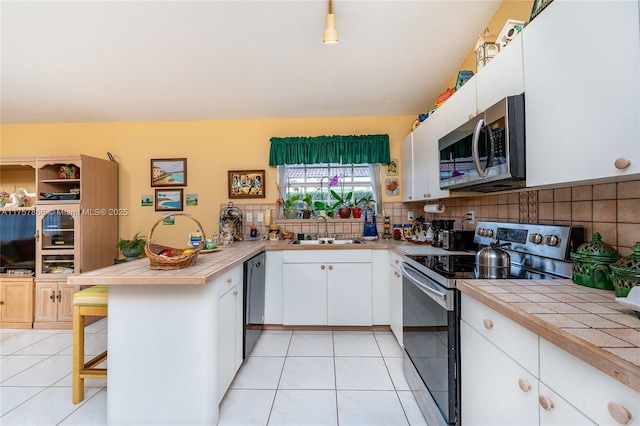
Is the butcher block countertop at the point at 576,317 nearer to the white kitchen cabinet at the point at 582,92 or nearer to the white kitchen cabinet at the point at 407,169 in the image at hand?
the white kitchen cabinet at the point at 582,92

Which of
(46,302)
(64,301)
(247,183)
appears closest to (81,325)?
(64,301)

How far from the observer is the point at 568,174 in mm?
1008

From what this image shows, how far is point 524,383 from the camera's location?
869 millimetres

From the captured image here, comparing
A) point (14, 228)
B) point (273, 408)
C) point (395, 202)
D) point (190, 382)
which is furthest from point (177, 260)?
point (14, 228)

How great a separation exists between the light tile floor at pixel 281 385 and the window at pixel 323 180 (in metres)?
1.70

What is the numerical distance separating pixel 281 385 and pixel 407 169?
2.45m

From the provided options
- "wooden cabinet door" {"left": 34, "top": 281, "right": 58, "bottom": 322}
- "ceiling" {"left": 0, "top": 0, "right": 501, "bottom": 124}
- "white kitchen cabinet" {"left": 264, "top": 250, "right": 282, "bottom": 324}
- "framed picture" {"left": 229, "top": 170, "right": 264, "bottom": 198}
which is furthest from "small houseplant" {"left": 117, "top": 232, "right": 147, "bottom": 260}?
"white kitchen cabinet" {"left": 264, "top": 250, "right": 282, "bottom": 324}

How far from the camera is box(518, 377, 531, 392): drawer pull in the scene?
855 millimetres

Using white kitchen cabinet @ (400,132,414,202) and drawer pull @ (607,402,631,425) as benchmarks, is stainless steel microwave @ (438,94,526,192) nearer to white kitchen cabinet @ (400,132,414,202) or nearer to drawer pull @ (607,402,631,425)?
drawer pull @ (607,402,631,425)

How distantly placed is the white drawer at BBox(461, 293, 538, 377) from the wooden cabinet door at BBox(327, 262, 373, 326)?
1.58m

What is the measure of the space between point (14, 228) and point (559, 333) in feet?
15.7

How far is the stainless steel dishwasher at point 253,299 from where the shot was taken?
7.14 ft

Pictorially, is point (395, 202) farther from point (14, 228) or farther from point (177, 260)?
point (14, 228)

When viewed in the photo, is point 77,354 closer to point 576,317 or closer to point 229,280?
point 229,280
